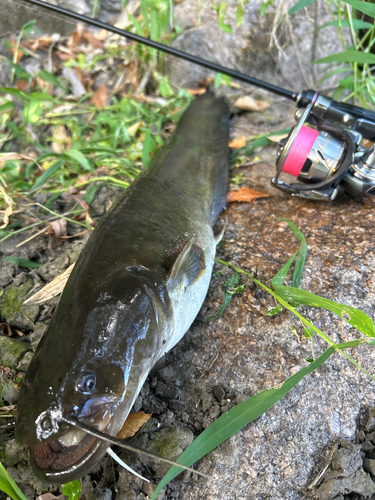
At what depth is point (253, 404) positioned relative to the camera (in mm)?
1603

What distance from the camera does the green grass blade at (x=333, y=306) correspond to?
1599mm

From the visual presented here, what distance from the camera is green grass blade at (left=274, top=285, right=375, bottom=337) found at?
5.24 feet

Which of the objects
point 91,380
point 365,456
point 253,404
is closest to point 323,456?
point 365,456

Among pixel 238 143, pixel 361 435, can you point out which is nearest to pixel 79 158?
pixel 238 143

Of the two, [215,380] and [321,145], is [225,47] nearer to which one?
[321,145]

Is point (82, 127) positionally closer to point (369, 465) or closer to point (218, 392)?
point (218, 392)

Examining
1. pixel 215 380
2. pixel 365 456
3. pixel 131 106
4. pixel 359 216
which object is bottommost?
pixel 215 380

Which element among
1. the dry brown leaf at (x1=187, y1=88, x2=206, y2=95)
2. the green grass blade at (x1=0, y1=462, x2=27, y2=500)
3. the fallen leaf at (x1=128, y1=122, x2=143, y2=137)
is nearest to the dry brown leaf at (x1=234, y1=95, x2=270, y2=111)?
the dry brown leaf at (x1=187, y1=88, x2=206, y2=95)

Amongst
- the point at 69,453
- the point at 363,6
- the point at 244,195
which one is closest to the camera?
the point at 69,453

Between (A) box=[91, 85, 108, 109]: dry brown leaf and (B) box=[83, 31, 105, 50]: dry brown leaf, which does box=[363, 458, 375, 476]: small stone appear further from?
(B) box=[83, 31, 105, 50]: dry brown leaf

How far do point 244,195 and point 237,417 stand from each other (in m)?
1.64

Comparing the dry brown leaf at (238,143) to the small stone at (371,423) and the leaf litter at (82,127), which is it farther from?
the small stone at (371,423)

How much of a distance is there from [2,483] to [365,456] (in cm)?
151

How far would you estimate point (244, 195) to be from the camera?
275 centimetres
